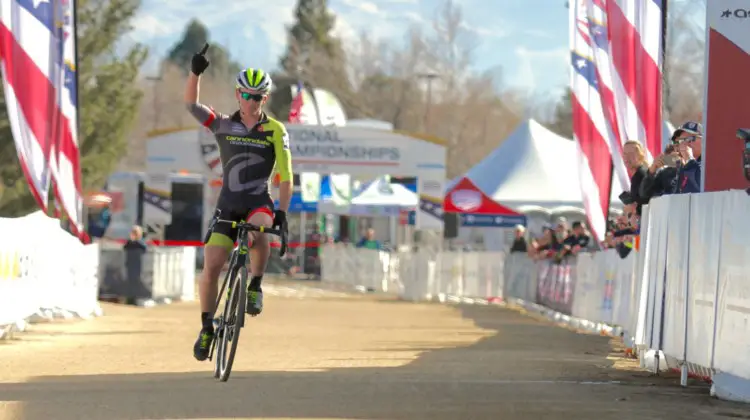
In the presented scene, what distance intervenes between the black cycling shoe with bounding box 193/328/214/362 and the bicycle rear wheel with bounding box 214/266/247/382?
72 millimetres

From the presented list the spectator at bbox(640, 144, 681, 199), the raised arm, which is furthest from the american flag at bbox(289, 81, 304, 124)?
the raised arm

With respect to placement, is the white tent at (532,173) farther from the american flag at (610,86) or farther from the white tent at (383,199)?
the american flag at (610,86)

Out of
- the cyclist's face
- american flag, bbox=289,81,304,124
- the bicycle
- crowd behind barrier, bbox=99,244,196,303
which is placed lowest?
crowd behind barrier, bbox=99,244,196,303

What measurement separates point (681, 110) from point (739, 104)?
7926 centimetres

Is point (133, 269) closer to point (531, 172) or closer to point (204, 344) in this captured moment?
point (531, 172)

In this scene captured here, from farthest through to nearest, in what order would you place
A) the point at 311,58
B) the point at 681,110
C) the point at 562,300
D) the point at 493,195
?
the point at 311,58
the point at 681,110
the point at 493,195
the point at 562,300

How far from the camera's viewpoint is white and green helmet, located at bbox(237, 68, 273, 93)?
36.8 ft

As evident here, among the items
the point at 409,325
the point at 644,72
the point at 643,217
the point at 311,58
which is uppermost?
the point at 311,58

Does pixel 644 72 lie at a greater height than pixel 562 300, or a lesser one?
greater

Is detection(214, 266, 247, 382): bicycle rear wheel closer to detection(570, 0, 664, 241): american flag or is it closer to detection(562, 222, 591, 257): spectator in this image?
detection(570, 0, 664, 241): american flag

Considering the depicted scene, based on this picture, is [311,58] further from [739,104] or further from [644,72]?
[739,104]

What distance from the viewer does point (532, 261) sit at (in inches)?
1213

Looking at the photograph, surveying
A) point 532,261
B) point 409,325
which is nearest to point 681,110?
point 532,261

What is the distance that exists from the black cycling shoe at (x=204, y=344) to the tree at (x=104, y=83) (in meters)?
37.8
